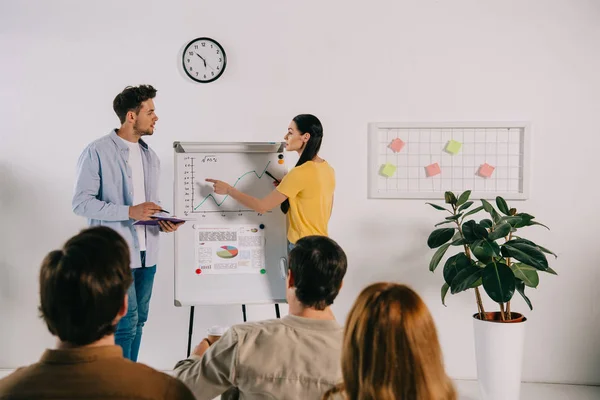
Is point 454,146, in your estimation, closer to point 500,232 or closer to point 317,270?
point 500,232

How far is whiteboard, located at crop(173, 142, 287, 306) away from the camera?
3.04 m

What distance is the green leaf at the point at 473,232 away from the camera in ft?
9.13

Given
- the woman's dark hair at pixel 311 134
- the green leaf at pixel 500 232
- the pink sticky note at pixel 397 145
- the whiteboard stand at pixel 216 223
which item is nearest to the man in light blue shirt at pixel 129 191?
the whiteboard stand at pixel 216 223

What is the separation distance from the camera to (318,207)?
2.88m

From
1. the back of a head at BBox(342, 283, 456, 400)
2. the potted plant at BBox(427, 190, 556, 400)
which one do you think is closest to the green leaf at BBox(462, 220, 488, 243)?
the potted plant at BBox(427, 190, 556, 400)

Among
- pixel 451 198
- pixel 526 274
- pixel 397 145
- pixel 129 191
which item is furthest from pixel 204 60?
pixel 526 274

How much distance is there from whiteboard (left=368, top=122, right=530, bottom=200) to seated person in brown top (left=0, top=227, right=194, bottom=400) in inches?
95.1

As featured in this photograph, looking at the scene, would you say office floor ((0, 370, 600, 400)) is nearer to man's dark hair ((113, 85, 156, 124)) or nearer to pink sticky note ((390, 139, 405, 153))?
pink sticky note ((390, 139, 405, 153))

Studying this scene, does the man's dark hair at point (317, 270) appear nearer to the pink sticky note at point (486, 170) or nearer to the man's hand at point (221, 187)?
the man's hand at point (221, 187)

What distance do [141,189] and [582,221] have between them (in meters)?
2.52

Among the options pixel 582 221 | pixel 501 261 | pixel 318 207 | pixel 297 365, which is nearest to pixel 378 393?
pixel 297 365

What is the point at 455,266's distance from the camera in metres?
2.87

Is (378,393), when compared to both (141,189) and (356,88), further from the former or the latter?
(356,88)

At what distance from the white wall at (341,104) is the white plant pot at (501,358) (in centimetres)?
49
